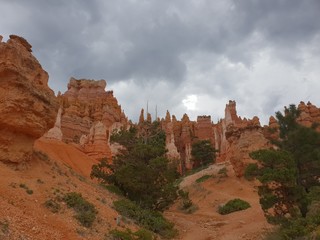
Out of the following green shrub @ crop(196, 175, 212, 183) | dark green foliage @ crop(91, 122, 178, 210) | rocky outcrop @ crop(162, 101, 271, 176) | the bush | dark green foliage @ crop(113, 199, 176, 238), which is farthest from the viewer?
green shrub @ crop(196, 175, 212, 183)

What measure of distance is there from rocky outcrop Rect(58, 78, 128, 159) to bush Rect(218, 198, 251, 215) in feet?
79.8

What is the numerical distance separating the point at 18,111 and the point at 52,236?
6.93 meters

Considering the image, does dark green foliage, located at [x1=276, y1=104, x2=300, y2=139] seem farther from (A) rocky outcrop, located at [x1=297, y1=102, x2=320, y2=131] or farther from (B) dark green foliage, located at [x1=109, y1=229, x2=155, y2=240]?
(A) rocky outcrop, located at [x1=297, y1=102, x2=320, y2=131]

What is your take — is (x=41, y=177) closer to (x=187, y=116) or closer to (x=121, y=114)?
(x=121, y=114)

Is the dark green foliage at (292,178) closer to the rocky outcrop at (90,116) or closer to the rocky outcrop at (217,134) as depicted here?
the rocky outcrop at (217,134)

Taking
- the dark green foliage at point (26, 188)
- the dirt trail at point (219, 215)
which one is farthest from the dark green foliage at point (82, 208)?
the dirt trail at point (219, 215)

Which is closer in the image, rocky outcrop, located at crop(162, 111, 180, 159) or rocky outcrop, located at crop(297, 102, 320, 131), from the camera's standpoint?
rocky outcrop, located at crop(297, 102, 320, 131)

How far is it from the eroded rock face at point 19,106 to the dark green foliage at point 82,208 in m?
3.12

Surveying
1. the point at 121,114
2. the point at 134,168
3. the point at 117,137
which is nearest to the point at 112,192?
the point at 134,168

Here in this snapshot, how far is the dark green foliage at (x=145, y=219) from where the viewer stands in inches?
664

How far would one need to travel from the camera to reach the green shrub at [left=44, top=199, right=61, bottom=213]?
12461mm

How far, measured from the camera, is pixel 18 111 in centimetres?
1519

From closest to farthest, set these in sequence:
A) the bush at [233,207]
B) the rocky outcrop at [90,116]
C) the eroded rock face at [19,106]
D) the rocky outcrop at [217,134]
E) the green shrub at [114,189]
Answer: the eroded rock face at [19,106]
the green shrub at [114,189]
the bush at [233,207]
the rocky outcrop at [217,134]
the rocky outcrop at [90,116]

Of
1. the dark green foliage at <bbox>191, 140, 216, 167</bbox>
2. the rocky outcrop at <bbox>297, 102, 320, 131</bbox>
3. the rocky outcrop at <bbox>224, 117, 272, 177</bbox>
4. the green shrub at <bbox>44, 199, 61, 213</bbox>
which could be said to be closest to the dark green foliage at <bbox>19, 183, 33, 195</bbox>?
the green shrub at <bbox>44, 199, 61, 213</bbox>
